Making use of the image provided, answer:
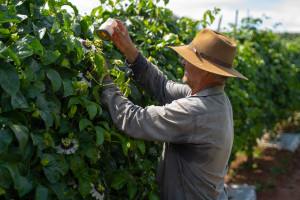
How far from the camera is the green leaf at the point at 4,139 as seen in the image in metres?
1.19

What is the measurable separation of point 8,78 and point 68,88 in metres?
0.35

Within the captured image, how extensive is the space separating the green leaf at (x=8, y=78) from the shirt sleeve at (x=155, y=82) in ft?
3.39

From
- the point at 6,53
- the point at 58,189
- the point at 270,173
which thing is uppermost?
the point at 6,53

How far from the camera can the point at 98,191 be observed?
1.71 metres

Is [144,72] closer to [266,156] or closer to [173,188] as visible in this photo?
[173,188]

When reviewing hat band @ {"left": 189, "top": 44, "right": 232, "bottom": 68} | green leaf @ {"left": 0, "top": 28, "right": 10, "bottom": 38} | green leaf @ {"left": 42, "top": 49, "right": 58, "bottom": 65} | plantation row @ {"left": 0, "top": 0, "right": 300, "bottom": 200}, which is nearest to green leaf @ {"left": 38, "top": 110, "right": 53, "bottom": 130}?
plantation row @ {"left": 0, "top": 0, "right": 300, "bottom": 200}

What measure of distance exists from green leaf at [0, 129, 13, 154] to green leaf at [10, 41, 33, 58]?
0.30 meters

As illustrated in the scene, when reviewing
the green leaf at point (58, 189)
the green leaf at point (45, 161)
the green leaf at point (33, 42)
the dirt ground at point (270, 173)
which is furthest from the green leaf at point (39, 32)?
the dirt ground at point (270, 173)

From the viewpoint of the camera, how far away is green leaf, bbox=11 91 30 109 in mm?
1261

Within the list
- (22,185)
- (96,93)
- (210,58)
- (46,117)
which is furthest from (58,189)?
(210,58)

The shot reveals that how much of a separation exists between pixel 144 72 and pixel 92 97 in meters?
0.54

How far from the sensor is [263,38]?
5.67 metres

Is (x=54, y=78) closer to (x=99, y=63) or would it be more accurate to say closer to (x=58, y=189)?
(x=99, y=63)

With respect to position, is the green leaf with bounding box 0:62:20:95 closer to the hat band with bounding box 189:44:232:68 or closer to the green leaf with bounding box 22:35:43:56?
the green leaf with bounding box 22:35:43:56
